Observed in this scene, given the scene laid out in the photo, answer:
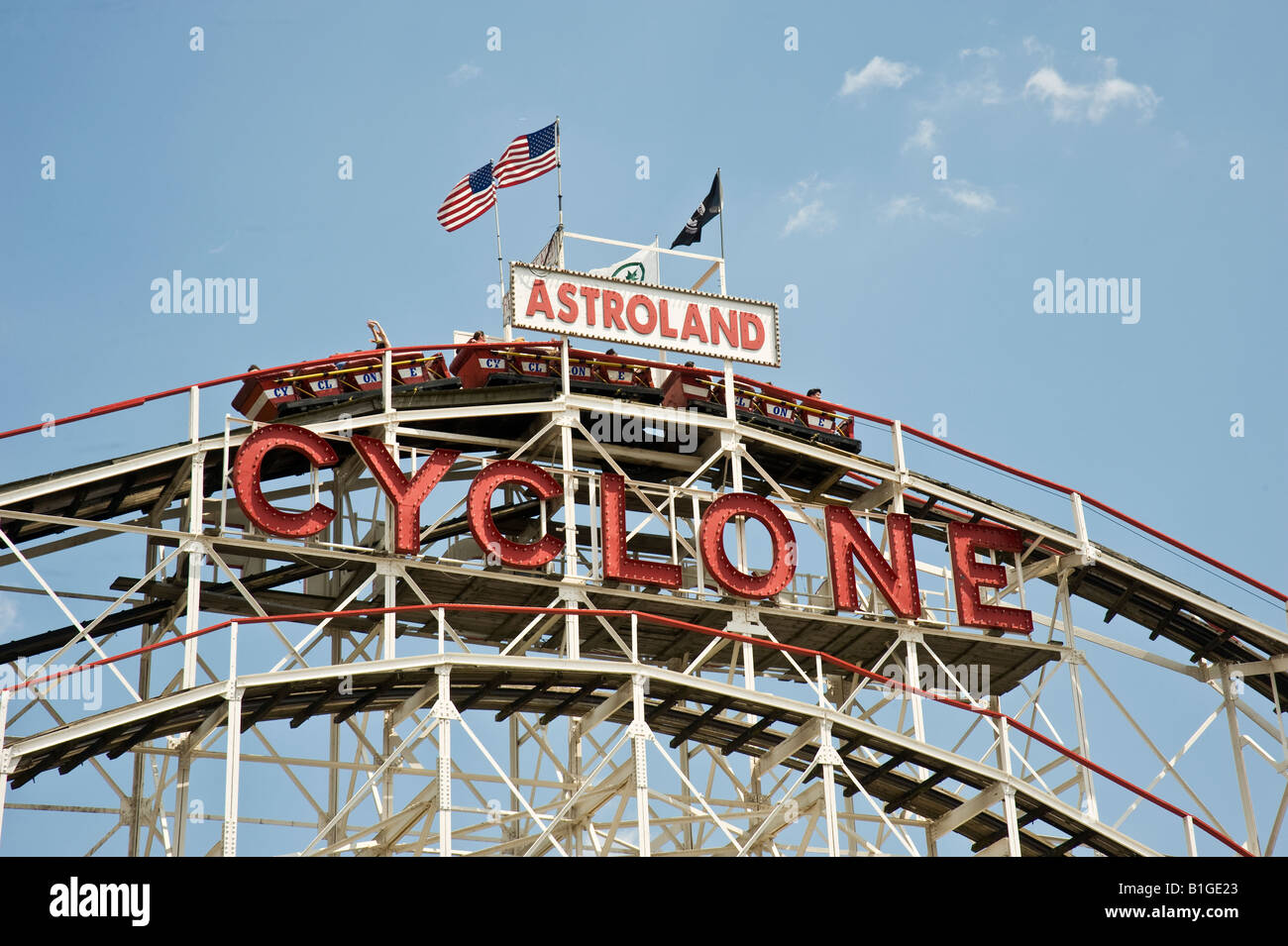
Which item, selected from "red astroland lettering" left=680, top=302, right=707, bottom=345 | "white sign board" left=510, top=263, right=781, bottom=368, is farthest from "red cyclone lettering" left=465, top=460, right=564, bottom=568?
"red astroland lettering" left=680, top=302, right=707, bottom=345

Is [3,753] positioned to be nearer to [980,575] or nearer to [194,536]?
[194,536]

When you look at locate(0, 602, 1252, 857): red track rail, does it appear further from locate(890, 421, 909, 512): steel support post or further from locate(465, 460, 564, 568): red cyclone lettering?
locate(890, 421, 909, 512): steel support post

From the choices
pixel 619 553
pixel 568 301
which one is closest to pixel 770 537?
pixel 619 553

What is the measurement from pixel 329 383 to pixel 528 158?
7800mm

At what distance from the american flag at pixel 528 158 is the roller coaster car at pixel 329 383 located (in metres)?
5.33

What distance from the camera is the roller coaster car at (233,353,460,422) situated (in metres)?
39.1

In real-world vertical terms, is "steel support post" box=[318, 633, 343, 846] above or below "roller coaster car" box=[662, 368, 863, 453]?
below

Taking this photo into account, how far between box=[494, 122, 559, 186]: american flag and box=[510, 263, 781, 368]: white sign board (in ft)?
15.9

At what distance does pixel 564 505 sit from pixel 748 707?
6.99 metres
